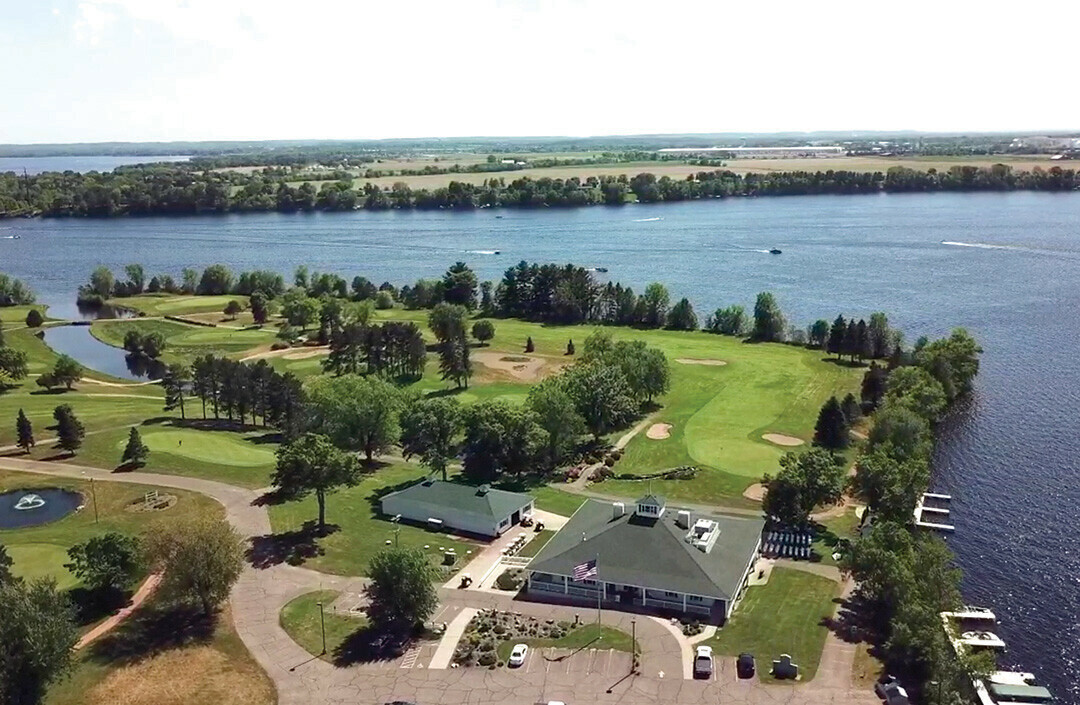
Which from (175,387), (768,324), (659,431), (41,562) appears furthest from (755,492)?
(175,387)

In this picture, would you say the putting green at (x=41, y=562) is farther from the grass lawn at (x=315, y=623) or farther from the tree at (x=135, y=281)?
the tree at (x=135, y=281)

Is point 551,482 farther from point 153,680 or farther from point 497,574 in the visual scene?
point 153,680

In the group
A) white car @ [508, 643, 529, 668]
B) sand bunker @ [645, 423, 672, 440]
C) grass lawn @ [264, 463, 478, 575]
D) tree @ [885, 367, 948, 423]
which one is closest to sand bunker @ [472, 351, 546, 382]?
sand bunker @ [645, 423, 672, 440]

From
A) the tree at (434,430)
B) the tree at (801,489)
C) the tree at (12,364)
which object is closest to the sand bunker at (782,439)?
the tree at (801,489)

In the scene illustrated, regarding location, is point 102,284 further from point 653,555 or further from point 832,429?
point 653,555

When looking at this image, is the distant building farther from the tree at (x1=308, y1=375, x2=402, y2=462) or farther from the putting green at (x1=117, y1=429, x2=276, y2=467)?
the putting green at (x1=117, y1=429, x2=276, y2=467)

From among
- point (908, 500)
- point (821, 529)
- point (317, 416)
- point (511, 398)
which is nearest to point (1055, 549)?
point (908, 500)
